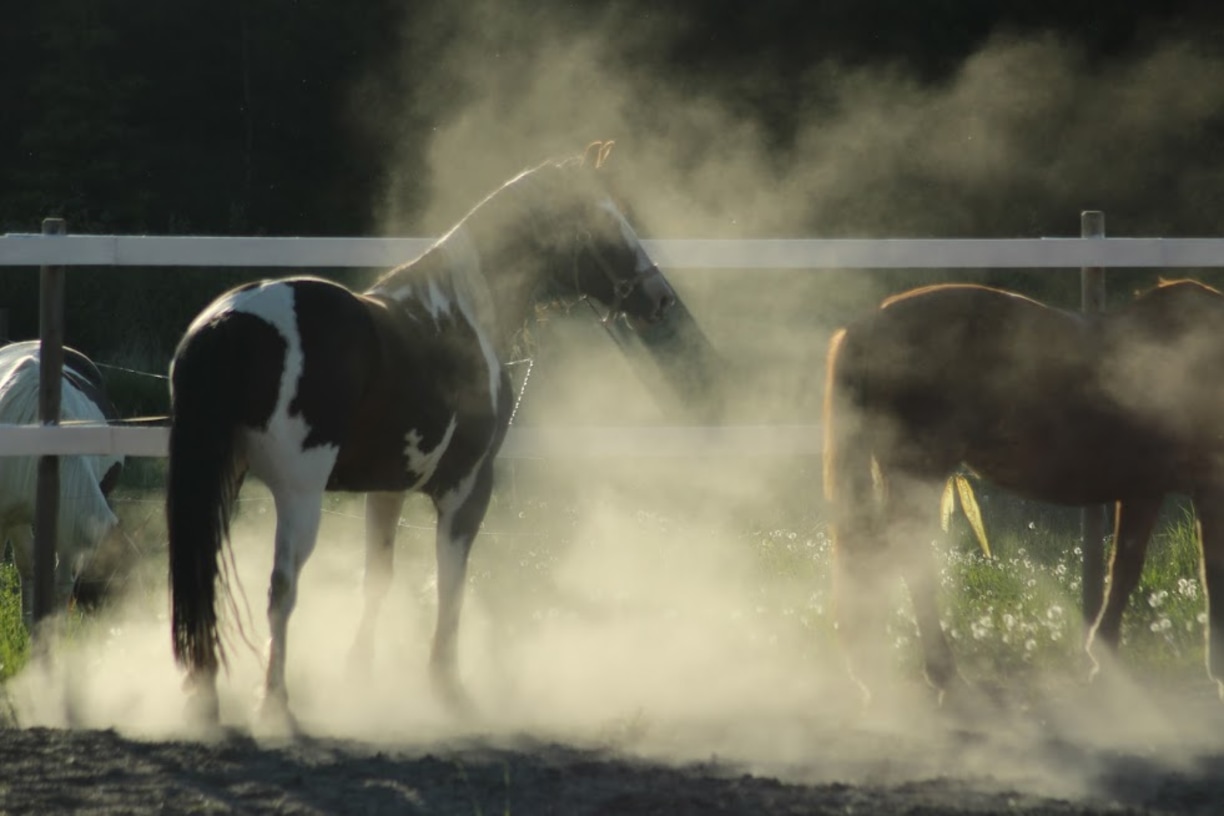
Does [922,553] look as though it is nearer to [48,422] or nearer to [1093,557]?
[1093,557]

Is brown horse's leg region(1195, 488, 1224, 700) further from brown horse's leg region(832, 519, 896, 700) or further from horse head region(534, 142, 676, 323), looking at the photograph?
horse head region(534, 142, 676, 323)

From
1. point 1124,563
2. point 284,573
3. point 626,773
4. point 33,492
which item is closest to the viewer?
point 626,773

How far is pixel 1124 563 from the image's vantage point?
18.8 ft

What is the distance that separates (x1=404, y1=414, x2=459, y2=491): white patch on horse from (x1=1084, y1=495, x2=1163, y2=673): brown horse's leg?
96.9 inches

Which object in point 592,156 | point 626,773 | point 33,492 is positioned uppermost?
point 592,156

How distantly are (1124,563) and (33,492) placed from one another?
4858 mm

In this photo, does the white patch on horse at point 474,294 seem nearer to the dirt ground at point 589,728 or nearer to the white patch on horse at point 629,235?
the white patch on horse at point 629,235

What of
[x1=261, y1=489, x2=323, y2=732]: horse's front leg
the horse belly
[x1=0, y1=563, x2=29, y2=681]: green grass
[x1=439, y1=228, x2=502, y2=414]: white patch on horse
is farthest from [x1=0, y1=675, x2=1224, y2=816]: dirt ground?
[x1=439, y1=228, x2=502, y2=414]: white patch on horse

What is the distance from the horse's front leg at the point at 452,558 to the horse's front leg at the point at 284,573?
0.66 m

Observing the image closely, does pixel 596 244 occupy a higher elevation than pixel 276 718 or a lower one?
higher

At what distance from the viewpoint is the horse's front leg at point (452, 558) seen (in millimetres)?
5258

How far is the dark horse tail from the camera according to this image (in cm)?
452

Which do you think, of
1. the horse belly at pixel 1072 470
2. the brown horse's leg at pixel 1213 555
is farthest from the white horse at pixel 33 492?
the brown horse's leg at pixel 1213 555

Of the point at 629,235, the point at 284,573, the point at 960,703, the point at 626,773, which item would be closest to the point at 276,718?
the point at 284,573
